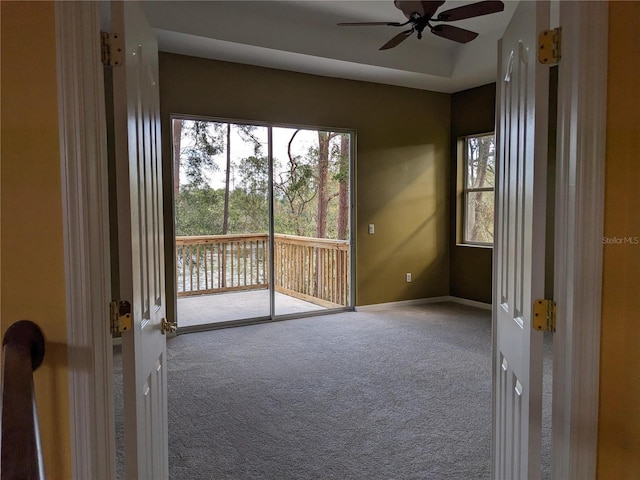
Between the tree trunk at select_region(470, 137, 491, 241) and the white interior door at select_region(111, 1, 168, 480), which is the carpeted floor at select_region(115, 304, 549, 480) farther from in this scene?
the tree trunk at select_region(470, 137, 491, 241)

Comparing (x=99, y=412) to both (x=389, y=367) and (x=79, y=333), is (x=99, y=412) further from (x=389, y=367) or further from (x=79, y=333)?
(x=389, y=367)

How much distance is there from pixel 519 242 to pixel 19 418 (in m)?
1.39

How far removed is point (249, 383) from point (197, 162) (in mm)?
2597

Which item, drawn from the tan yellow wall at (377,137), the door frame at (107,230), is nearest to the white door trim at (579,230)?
the door frame at (107,230)

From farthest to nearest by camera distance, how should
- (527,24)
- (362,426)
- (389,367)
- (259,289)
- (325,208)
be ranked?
1. (325,208)
2. (259,289)
3. (389,367)
4. (362,426)
5. (527,24)

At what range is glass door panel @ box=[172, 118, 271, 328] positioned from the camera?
4.78m

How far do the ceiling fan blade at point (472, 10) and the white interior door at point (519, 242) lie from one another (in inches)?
61.2

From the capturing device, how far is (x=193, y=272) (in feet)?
16.5

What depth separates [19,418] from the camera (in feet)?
2.87

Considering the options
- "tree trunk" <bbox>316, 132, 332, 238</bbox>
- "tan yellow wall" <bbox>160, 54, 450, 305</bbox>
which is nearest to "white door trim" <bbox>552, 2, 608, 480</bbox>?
"tan yellow wall" <bbox>160, 54, 450, 305</bbox>

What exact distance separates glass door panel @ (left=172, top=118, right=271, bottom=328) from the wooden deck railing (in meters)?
0.01

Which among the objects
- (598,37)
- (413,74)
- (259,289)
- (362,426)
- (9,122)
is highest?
(413,74)

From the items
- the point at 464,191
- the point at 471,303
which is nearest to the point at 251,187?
the point at 464,191

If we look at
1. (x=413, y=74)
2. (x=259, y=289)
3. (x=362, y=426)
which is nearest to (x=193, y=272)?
(x=259, y=289)
